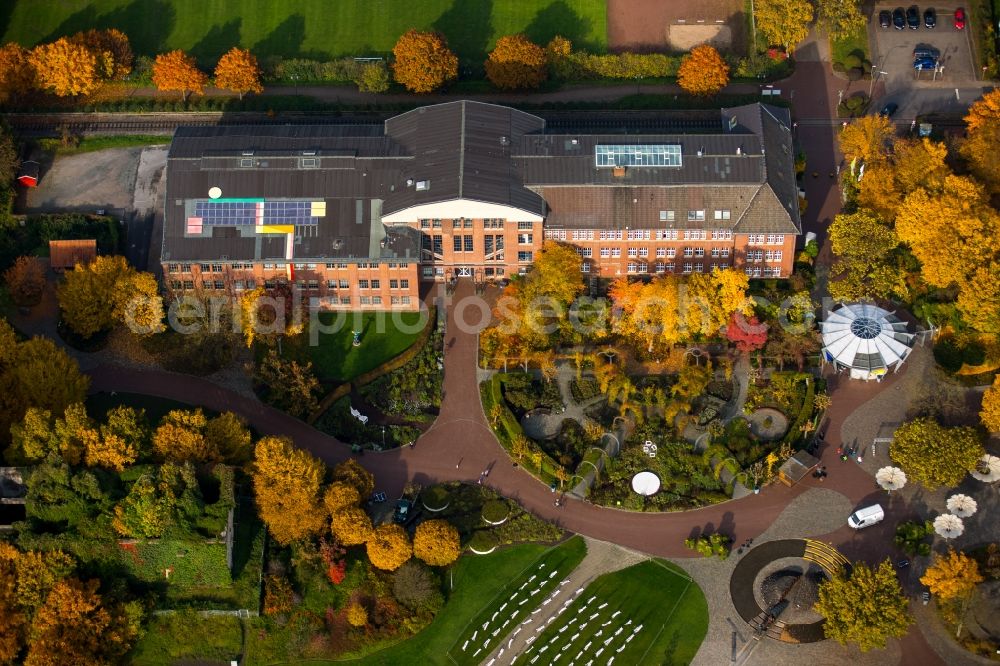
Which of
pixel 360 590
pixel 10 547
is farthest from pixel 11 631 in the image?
pixel 360 590

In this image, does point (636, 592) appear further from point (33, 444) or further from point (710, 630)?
point (33, 444)

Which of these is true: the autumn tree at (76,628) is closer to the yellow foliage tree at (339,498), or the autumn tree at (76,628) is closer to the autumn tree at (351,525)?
the autumn tree at (351,525)

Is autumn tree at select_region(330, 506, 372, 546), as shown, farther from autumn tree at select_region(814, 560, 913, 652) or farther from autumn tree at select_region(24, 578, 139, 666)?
autumn tree at select_region(814, 560, 913, 652)

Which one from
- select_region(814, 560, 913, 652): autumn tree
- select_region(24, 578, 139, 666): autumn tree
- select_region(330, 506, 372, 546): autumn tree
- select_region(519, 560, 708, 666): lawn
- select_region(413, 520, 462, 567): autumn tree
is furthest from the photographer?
select_region(413, 520, 462, 567): autumn tree

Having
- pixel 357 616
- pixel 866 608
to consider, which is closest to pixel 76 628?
pixel 357 616

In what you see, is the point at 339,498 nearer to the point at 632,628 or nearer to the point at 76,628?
the point at 76,628

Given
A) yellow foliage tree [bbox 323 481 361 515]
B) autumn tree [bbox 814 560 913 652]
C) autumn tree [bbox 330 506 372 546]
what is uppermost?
yellow foliage tree [bbox 323 481 361 515]

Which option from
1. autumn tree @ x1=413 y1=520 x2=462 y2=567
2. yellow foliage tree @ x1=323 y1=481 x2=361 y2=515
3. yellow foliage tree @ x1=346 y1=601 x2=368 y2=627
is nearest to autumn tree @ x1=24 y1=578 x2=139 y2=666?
yellow foliage tree @ x1=346 y1=601 x2=368 y2=627
